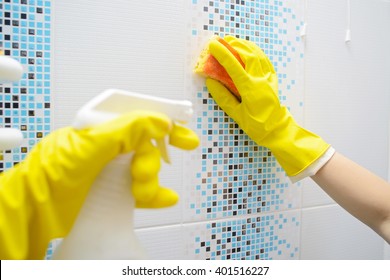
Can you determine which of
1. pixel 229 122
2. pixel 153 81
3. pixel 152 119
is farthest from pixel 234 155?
pixel 152 119

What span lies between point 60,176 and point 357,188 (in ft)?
1.85

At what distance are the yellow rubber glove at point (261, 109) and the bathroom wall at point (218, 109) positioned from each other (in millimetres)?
45

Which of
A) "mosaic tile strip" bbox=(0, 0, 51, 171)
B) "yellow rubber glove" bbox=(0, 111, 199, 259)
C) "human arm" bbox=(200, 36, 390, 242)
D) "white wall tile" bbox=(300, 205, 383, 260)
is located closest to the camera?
"yellow rubber glove" bbox=(0, 111, 199, 259)

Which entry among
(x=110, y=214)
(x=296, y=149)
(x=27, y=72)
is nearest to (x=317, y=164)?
(x=296, y=149)

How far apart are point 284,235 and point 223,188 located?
21 centimetres

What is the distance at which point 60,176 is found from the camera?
1.05 feet

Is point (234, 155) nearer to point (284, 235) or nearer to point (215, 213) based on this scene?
point (215, 213)

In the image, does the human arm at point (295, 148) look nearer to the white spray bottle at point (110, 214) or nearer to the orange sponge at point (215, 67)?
the orange sponge at point (215, 67)

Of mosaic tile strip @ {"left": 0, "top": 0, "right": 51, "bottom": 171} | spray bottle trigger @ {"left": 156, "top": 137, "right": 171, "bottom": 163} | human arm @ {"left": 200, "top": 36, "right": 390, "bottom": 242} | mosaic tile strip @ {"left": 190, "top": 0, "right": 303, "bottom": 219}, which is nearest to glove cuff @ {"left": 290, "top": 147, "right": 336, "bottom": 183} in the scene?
human arm @ {"left": 200, "top": 36, "right": 390, "bottom": 242}

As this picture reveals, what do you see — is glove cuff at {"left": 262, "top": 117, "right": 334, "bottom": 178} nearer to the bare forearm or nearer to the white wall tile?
the bare forearm

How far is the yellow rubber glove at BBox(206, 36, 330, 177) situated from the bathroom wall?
5 cm

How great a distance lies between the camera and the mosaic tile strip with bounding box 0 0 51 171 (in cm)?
50

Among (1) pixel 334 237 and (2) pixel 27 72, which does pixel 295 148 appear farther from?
(2) pixel 27 72

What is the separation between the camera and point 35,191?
0.32m
